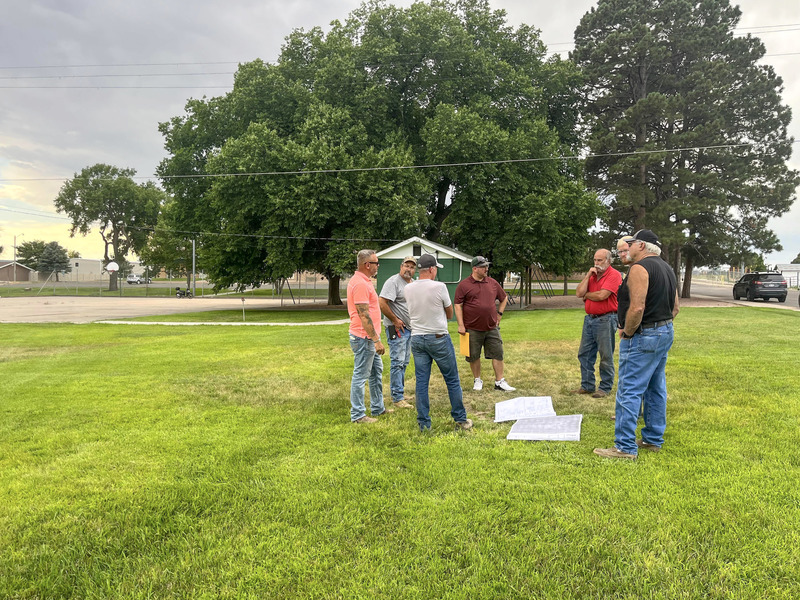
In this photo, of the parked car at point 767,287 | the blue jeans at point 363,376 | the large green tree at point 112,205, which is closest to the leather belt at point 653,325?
the blue jeans at point 363,376

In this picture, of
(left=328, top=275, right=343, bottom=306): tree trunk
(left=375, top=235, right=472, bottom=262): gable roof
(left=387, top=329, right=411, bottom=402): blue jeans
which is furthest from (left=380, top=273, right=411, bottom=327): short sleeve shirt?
(left=328, top=275, right=343, bottom=306): tree trunk

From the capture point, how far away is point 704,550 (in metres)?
2.50

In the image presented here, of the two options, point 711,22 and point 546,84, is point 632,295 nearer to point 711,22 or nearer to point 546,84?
point 546,84

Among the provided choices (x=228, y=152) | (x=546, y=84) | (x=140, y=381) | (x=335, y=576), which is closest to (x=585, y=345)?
(x=335, y=576)

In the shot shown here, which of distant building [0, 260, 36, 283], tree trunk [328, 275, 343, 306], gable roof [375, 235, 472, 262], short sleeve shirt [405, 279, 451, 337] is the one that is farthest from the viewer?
distant building [0, 260, 36, 283]

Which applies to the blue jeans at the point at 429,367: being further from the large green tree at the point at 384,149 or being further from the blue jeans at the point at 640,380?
the large green tree at the point at 384,149

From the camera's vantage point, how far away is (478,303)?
6227 millimetres

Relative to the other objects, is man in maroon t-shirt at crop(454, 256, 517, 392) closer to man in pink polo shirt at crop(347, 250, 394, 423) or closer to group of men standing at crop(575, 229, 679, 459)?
man in pink polo shirt at crop(347, 250, 394, 423)

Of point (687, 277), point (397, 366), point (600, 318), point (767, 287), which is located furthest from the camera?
point (687, 277)

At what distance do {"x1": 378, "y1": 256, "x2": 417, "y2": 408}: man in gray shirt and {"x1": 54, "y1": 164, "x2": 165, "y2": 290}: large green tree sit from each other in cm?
6326

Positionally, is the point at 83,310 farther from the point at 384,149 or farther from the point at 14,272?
the point at 14,272

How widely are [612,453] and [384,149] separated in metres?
19.4

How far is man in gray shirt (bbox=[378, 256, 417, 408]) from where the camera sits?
545cm

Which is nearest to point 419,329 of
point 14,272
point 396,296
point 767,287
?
point 396,296
